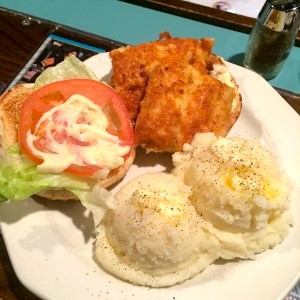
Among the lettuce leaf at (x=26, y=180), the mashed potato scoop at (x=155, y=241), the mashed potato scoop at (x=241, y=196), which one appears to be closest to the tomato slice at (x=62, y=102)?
the lettuce leaf at (x=26, y=180)

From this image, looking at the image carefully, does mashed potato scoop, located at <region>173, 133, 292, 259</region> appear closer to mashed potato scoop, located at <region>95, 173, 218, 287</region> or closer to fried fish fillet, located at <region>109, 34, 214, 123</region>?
mashed potato scoop, located at <region>95, 173, 218, 287</region>

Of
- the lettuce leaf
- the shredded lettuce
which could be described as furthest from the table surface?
the lettuce leaf

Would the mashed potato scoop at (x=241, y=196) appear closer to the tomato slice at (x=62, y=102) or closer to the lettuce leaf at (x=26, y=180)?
the tomato slice at (x=62, y=102)

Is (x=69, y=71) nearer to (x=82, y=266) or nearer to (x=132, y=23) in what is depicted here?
(x=82, y=266)

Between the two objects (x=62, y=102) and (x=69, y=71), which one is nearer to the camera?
(x=62, y=102)

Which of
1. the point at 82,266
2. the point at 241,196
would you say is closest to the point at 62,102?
the point at 82,266

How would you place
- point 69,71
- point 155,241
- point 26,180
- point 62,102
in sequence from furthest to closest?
point 69,71, point 62,102, point 26,180, point 155,241

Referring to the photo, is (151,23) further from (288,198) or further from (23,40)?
(288,198)
